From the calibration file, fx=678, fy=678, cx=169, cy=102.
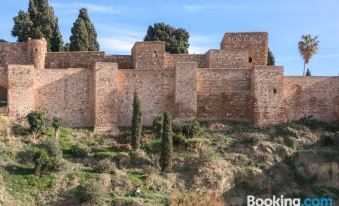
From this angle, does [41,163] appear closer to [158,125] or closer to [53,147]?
[53,147]

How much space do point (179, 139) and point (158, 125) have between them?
46.5 inches

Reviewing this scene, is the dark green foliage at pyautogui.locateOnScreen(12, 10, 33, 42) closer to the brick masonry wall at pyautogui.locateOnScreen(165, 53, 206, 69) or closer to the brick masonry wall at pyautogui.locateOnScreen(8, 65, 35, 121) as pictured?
the brick masonry wall at pyautogui.locateOnScreen(8, 65, 35, 121)

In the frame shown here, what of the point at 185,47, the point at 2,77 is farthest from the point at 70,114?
the point at 185,47

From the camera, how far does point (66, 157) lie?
90.3ft

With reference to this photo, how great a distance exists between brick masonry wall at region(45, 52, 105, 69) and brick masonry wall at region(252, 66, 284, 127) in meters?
7.73

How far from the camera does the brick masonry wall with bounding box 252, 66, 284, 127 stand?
30031 millimetres

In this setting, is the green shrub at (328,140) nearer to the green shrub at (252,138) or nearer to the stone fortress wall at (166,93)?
the stone fortress wall at (166,93)

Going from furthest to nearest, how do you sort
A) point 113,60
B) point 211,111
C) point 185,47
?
point 185,47 → point 113,60 → point 211,111

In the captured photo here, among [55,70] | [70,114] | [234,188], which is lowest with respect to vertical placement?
[234,188]

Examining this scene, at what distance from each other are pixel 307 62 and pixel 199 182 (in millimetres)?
12481

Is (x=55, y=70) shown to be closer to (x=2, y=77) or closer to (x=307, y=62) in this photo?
(x=2, y=77)

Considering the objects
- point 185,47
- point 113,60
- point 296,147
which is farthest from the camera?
point 185,47

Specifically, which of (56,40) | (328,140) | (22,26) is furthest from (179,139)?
(22,26)

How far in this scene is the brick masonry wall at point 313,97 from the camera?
30.6 meters
